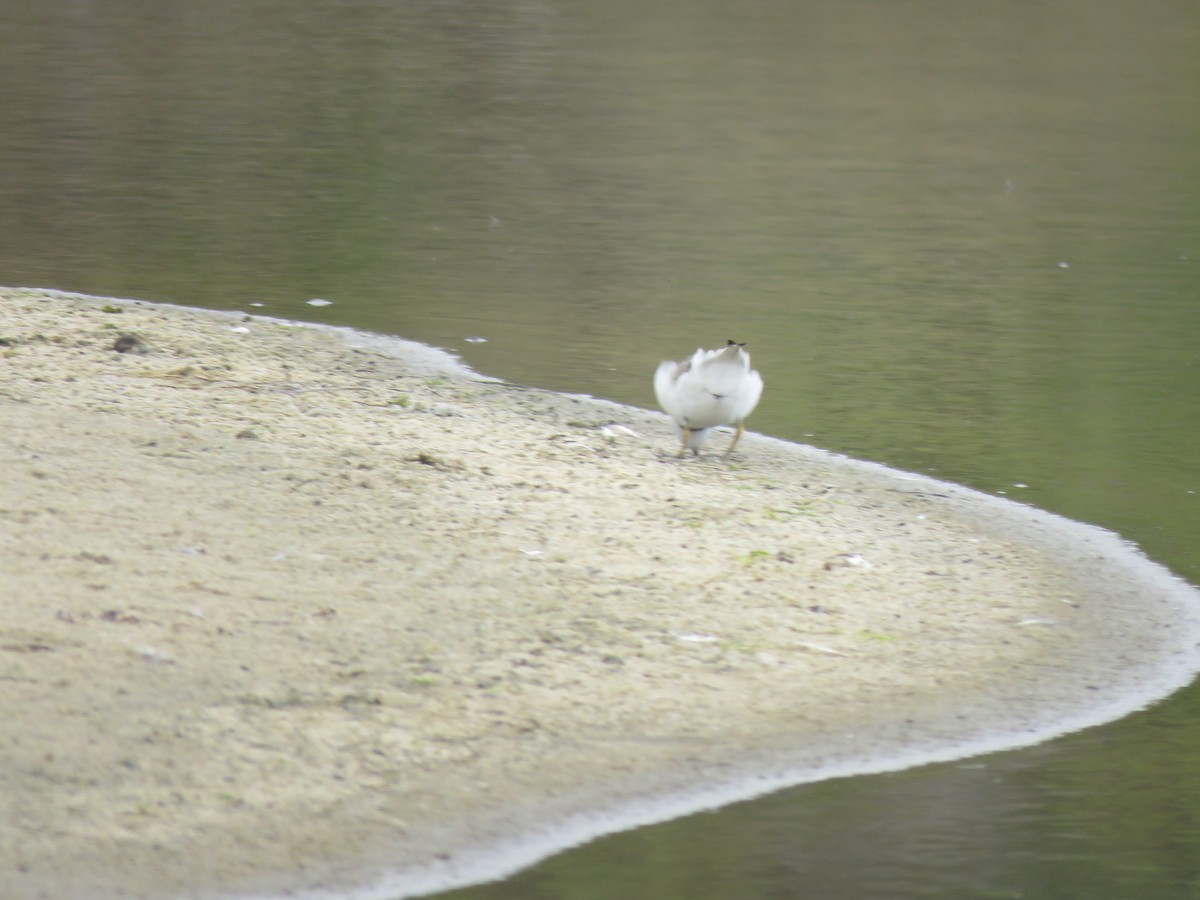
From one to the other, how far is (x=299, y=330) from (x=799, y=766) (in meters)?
5.64

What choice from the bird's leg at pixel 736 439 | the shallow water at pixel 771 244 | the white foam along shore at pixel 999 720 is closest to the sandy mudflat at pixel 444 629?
the white foam along shore at pixel 999 720

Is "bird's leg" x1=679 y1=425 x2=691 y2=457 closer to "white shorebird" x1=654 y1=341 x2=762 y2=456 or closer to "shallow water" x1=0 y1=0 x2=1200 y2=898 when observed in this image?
"white shorebird" x1=654 y1=341 x2=762 y2=456

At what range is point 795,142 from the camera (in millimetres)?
20484

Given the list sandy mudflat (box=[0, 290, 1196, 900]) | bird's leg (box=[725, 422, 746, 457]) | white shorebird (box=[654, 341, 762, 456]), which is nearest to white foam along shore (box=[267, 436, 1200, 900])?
sandy mudflat (box=[0, 290, 1196, 900])

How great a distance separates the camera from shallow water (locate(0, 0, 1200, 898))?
17.5ft

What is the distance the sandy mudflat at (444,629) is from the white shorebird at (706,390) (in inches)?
7.4

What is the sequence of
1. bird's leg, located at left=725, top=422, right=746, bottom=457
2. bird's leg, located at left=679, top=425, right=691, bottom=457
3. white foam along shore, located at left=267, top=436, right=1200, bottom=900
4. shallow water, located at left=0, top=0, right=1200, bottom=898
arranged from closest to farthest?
white foam along shore, located at left=267, top=436, right=1200, bottom=900
shallow water, located at left=0, top=0, right=1200, bottom=898
bird's leg, located at left=679, top=425, right=691, bottom=457
bird's leg, located at left=725, top=422, right=746, bottom=457

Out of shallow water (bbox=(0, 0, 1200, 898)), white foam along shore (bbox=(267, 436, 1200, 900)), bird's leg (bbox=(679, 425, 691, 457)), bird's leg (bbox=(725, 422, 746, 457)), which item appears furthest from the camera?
bird's leg (bbox=(725, 422, 746, 457))

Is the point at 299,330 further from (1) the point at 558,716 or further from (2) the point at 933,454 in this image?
(1) the point at 558,716

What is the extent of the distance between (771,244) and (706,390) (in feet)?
23.4

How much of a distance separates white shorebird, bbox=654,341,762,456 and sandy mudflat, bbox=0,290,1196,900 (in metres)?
0.19

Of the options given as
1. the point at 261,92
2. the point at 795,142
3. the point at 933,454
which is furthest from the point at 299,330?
the point at 261,92

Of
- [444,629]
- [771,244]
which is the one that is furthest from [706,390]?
[771,244]

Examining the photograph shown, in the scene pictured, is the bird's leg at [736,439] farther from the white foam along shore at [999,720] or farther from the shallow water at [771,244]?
the shallow water at [771,244]
